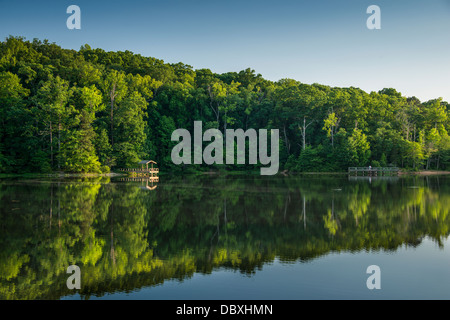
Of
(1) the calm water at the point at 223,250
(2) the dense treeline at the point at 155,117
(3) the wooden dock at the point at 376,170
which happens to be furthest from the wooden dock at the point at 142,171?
(1) the calm water at the point at 223,250

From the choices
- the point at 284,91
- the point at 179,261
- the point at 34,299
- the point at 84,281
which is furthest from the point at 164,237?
the point at 284,91

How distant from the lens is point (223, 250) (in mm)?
9703

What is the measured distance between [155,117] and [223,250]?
166 feet

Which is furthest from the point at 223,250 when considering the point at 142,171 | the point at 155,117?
the point at 155,117

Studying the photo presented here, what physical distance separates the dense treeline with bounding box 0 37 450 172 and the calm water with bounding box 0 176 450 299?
2715cm

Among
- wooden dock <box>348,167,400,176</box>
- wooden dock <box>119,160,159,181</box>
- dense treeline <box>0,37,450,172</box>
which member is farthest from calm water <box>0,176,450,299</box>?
wooden dock <box>348,167,400,176</box>

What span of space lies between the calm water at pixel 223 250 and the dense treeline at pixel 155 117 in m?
27.1

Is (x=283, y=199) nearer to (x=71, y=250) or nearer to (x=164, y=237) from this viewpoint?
(x=164, y=237)

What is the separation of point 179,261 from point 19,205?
11.1m

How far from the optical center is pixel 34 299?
660 cm

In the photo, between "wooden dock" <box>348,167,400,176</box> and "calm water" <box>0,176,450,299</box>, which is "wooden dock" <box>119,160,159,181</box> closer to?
"wooden dock" <box>348,167,400,176</box>

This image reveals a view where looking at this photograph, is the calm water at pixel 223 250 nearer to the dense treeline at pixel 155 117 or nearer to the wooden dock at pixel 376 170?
the dense treeline at pixel 155 117

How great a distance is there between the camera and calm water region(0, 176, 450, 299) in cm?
711

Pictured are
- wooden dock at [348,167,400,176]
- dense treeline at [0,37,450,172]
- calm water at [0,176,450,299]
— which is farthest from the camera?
wooden dock at [348,167,400,176]
